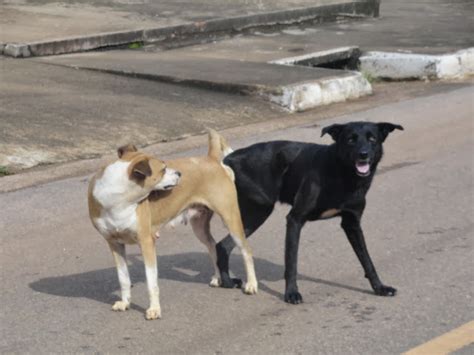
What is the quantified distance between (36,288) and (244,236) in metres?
1.24

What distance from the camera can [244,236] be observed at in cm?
633

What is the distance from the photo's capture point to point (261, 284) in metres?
6.66

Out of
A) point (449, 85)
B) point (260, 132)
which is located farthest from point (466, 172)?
point (449, 85)

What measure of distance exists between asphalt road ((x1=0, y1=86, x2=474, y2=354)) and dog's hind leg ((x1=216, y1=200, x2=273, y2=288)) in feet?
0.42

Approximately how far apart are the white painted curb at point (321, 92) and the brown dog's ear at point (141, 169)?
706 cm

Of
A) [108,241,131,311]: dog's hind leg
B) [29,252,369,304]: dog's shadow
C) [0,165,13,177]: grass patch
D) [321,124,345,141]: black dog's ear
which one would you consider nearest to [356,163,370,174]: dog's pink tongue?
[321,124,345,141]: black dog's ear

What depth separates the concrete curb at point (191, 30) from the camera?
14.6 m

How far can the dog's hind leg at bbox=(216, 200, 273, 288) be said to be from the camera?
6480 mm

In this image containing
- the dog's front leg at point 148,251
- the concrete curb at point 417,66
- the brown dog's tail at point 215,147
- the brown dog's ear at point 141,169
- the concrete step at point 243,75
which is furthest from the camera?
the concrete curb at point 417,66

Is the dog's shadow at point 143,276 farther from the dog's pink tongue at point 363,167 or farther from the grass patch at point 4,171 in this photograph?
the grass patch at point 4,171

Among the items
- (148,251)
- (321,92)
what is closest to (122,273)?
(148,251)

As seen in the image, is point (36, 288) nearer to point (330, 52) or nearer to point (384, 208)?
point (384, 208)

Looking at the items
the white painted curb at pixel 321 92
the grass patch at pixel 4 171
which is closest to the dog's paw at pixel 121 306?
the grass patch at pixel 4 171

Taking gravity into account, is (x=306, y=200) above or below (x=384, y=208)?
above
